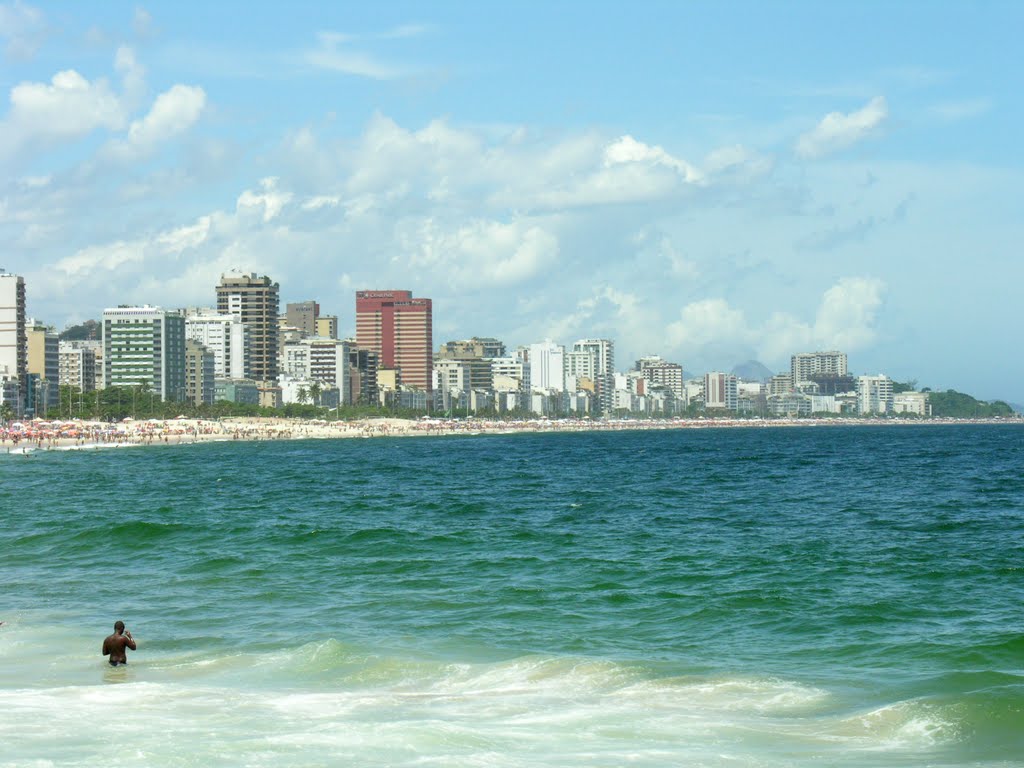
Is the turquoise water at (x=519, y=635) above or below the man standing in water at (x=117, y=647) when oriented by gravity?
below

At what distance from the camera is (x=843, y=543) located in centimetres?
3684

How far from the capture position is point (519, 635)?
23375mm

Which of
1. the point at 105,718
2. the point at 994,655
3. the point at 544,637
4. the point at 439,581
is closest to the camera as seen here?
the point at 105,718

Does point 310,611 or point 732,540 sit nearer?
point 310,611

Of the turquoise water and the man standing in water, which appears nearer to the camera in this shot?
the turquoise water

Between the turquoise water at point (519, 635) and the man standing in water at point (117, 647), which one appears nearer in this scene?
the turquoise water at point (519, 635)

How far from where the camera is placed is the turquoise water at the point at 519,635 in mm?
15906

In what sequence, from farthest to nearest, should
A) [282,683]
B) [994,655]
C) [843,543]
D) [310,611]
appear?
[843,543]
[310,611]
[994,655]
[282,683]

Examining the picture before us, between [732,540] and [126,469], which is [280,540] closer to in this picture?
[732,540]

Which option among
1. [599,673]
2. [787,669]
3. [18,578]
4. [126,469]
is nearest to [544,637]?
[599,673]

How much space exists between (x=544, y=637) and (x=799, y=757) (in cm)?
853

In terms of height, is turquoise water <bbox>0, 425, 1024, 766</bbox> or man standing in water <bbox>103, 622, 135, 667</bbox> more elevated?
man standing in water <bbox>103, 622, 135, 667</bbox>

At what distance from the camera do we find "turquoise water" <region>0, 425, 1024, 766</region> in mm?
15906

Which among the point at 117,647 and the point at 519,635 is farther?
the point at 519,635
